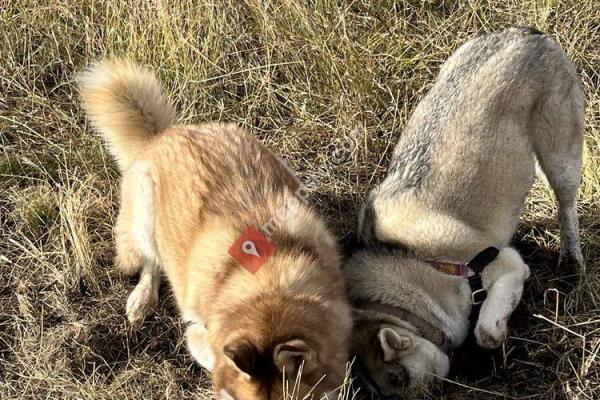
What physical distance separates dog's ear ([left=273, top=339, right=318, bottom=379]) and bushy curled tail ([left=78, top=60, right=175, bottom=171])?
6.40ft

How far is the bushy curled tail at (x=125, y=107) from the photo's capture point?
13.4 feet

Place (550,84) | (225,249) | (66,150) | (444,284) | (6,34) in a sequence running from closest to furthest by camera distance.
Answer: (225,249)
(444,284)
(550,84)
(66,150)
(6,34)

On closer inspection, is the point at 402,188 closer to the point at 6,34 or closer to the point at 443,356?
the point at 443,356

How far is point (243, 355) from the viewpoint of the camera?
102 inches

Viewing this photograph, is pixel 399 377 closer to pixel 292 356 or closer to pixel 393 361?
pixel 393 361

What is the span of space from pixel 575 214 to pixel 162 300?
239 cm

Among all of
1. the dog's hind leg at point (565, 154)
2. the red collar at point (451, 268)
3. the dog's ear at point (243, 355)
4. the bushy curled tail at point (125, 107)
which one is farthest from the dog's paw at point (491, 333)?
the bushy curled tail at point (125, 107)

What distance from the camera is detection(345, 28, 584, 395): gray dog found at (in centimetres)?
365

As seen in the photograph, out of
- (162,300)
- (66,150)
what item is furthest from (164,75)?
(162,300)

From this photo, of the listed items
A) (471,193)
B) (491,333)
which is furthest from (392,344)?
(471,193)

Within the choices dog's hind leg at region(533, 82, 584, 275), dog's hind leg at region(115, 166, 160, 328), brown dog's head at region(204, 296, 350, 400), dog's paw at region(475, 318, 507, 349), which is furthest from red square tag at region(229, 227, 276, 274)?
dog's hind leg at region(533, 82, 584, 275)

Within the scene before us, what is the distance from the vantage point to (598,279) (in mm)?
3928

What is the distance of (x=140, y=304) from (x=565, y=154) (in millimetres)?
2469

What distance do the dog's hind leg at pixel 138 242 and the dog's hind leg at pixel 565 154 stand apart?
2.15 metres
